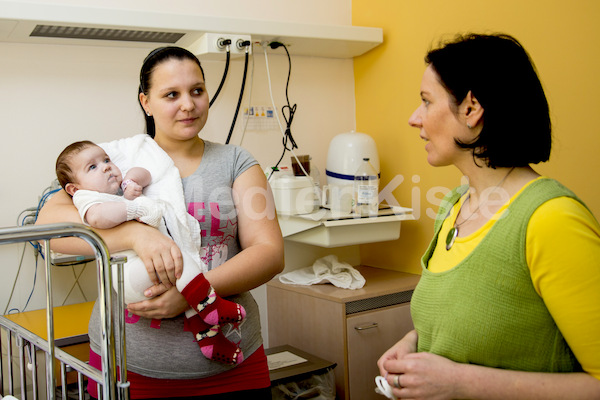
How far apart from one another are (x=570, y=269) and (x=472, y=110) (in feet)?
1.18

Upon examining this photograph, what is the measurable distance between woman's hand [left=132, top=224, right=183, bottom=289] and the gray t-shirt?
126mm

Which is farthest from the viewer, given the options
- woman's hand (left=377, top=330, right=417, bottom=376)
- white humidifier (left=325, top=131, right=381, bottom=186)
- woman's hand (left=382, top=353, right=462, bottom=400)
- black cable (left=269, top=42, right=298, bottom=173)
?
black cable (left=269, top=42, right=298, bottom=173)

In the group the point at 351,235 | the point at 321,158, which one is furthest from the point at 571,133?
the point at 321,158

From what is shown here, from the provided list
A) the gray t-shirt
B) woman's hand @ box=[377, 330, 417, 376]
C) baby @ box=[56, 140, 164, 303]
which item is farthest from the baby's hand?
woman's hand @ box=[377, 330, 417, 376]

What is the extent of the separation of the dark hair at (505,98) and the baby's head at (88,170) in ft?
2.69

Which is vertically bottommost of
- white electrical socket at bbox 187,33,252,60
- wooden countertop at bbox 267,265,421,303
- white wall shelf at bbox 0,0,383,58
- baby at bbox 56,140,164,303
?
wooden countertop at bbox 267,265,421,303

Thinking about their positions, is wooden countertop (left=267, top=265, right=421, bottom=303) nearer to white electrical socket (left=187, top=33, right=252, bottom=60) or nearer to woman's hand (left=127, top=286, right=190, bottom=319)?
white electrical socket (left=187, top=33, right=252, bottom=60)

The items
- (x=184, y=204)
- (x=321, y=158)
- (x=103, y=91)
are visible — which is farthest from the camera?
(x=321, y=158)

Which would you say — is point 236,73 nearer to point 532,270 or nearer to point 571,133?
point 571,133

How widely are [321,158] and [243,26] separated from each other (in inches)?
34.1

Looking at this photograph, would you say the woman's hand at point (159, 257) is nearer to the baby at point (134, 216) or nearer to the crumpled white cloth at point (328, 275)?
the baby at point (134, 216)

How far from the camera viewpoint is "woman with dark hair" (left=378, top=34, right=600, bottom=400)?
893 mm

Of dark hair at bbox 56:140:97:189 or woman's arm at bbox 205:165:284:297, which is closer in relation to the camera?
woman's arm at bbox 205:165:284:297

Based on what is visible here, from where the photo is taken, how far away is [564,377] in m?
0.92
